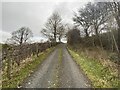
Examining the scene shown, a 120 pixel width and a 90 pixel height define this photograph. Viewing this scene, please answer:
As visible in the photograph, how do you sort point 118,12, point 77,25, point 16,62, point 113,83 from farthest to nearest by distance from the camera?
point 77,25 < point 118,12 < point 16,62 < point 113,83

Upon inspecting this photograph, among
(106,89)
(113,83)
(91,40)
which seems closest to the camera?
(106,89)

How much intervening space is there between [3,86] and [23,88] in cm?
122

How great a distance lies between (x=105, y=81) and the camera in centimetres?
1188

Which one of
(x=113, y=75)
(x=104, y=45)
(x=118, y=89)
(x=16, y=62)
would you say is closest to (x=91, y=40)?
(x=104, y=45)

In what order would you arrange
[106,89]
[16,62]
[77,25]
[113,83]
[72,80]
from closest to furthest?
[106,89] < [113,83] < [72,80] < [16,62] < [77,25]

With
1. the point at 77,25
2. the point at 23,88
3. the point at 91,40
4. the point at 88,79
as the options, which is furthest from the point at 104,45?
the point at 23,88

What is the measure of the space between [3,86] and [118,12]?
21.4 m

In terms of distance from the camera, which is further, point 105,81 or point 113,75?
point 113,75

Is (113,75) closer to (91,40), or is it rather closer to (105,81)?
(105,81)

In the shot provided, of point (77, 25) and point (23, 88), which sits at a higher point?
point (77, 25)

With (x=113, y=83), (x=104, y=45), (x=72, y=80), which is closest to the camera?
(x=113, y=83)

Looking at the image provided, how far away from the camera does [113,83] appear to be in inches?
452

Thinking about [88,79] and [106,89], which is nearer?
[106,89]

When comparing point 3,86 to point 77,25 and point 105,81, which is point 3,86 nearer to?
point 105,81
